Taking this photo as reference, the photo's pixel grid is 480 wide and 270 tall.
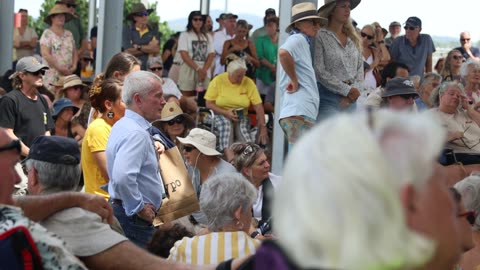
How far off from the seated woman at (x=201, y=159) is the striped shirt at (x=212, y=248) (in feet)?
10.4

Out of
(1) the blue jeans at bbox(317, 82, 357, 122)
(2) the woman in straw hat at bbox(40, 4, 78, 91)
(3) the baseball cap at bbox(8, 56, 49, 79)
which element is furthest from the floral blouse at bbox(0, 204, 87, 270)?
(2) the woman in straw hat at bbox(40, 4, 78, 91)

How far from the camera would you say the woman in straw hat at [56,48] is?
14.1 meters

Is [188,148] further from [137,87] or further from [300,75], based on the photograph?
[137,87]

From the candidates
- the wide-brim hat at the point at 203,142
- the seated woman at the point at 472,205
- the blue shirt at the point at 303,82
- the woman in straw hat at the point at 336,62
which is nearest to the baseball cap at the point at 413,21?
the woman in straw hat at the point at 336,62

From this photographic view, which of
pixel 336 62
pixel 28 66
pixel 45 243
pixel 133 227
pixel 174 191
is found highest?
pixel 336 62

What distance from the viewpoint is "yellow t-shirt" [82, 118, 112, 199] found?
727 cm

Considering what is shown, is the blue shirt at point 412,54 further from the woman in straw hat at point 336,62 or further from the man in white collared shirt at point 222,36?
the woman in straw hat at point 336,62

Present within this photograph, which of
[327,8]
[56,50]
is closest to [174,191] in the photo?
[327,8]

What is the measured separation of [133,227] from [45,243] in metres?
3.19

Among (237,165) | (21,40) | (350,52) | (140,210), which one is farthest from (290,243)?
(21,40)

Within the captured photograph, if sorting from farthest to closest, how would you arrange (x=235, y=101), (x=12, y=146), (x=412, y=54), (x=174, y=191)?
(x=412, y=54)
(x=235, y=101)
(x=174, y=191)
(x=12, y=146)

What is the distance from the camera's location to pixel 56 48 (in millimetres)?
14250

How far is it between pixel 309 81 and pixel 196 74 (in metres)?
6.53

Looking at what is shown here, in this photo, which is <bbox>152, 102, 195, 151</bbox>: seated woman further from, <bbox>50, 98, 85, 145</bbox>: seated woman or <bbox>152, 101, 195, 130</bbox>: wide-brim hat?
<bbox>50, 98, 85, 145</bbox>: seated woman
